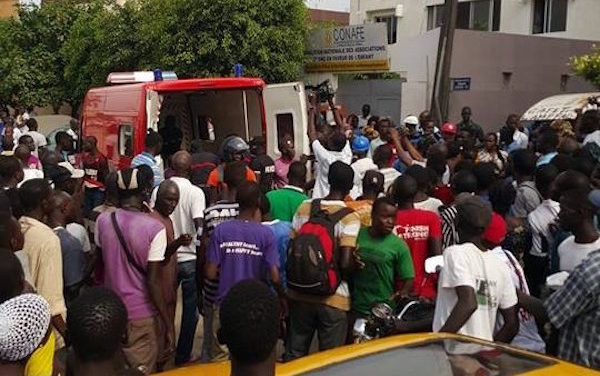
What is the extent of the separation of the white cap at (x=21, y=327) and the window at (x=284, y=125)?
735 cm

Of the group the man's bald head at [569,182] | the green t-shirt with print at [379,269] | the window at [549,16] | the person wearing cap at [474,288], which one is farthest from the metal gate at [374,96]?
the person wearing cap at [474,288]

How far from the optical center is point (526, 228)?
17.8ft

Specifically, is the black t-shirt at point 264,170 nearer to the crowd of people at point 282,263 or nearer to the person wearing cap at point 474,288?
the crowd of people at point 282,263

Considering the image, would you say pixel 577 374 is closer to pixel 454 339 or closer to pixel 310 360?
pixel 454 339

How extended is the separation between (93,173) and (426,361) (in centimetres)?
674

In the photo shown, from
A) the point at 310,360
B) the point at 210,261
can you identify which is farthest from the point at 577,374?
the point at 210,261

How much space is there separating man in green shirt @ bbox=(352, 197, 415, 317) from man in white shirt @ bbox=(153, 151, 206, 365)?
1.47m

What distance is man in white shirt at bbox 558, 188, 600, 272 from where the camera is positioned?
403cm

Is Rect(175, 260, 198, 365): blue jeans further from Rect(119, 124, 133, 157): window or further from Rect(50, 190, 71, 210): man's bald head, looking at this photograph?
Rect(119, 124, 133, 157): window

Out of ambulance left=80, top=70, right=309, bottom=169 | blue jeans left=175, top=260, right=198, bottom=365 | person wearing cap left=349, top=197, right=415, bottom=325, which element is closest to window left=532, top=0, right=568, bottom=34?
ambulance left=80, top=70, right=309, bottom=169

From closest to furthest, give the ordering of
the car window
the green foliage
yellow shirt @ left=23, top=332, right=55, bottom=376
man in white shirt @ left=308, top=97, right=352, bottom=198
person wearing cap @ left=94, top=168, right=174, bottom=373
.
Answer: yellow shirt @ left=23, top=332, right=55, bottom=376 → the car window → person wearing cap @ left=94, top=168, right=174, bottom=373 → man in white shirt @ left=308, top=97, right=352, bottom=198 → the green foliage

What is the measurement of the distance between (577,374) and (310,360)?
1046mm

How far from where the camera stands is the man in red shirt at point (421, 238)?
16.2ft

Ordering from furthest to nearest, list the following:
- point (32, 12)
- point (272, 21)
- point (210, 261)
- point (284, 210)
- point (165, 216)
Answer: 1. point (32, 12)
2. point (272, 21)
3. point (284, 210)
4. point (165, 216)
5. point (210, 261)
